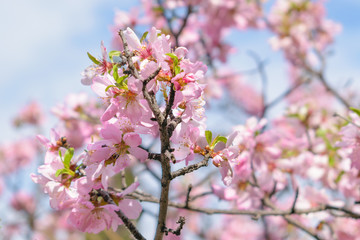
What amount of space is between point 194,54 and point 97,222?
4114mm

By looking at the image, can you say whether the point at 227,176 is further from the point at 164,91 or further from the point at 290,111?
the point at 290,111

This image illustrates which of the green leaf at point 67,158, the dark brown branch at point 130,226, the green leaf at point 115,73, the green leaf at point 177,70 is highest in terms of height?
the green leaf at point 177,70

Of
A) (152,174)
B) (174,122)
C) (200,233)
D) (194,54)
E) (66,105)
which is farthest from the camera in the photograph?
(200,233)

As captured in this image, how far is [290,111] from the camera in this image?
3586 millimetres

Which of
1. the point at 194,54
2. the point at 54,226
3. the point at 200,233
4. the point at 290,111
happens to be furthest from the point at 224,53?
the point at 54,226

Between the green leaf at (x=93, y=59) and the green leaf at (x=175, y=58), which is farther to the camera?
the green leaf at (x=93, y=59)

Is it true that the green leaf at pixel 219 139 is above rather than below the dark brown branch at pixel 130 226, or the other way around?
above

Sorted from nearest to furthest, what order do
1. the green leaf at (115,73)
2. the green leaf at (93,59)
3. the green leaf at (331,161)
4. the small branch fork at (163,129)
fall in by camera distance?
the small branch fork at (163,129), the green leaf at (115,73), the green leaf at (93,59), the green leaf at (331,161)

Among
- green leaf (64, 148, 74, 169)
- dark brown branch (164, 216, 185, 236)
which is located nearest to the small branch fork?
dark brown branch (164, 216, 185, 236)

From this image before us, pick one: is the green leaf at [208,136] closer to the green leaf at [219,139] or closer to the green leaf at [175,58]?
the green leaf at [219,139]

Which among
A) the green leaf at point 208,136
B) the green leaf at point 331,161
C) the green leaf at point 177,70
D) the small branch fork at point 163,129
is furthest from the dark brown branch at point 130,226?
the green leaf at point 331,161

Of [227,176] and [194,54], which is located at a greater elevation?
[194,54]

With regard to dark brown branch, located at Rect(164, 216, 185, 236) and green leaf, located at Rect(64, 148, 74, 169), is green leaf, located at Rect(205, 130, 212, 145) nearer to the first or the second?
dark brown branch, located at Rect(164, 216, 185, 236)

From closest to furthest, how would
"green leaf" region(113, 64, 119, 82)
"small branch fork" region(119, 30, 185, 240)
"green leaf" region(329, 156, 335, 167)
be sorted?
"small branch fork" region(119, 30, 185, 240) → "green leaf" region(113, 64, 119, 82) → "green leaf" region(329, 156, 335, 167)
